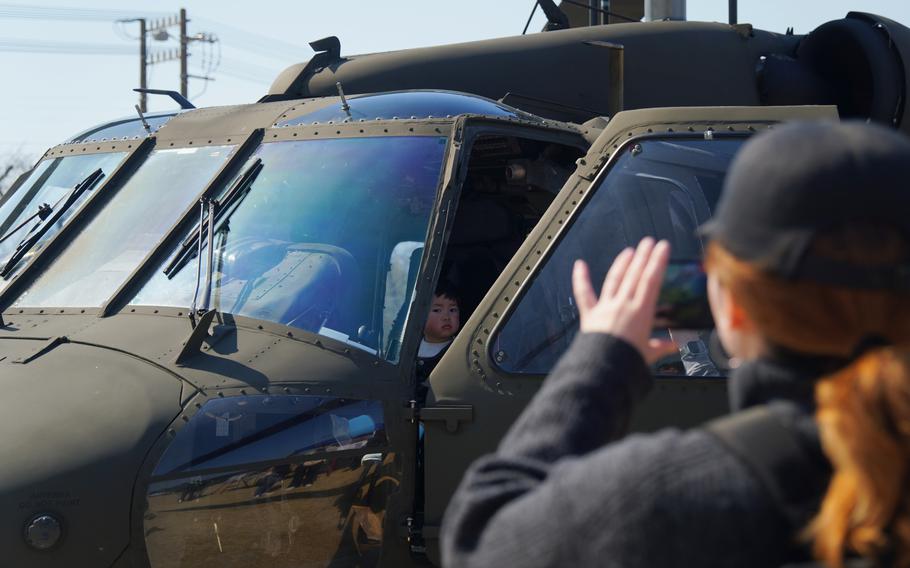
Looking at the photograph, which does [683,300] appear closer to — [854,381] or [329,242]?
[854,381]

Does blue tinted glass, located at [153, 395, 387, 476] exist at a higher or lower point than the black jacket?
lower

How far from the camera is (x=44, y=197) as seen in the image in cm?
517

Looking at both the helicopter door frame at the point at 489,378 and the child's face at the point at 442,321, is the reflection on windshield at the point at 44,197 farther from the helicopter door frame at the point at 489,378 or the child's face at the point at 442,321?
the helicopter door frame at the point at 489,378

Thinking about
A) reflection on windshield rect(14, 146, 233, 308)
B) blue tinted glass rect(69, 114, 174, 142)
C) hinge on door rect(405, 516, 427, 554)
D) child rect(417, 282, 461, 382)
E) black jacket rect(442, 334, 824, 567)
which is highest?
black jacket rect(442, 334, 824, 567)

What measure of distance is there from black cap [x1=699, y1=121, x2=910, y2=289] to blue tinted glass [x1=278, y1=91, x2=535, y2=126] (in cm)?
300

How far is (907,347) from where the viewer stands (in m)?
1.43

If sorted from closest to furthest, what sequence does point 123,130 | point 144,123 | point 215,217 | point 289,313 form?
point 289,313 → point 215,217 → point 144,123 → point 123,130

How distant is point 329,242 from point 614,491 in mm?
2765

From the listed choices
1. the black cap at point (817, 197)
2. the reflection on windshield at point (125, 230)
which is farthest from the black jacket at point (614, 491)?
the reflection on windshield at point (125, 230)

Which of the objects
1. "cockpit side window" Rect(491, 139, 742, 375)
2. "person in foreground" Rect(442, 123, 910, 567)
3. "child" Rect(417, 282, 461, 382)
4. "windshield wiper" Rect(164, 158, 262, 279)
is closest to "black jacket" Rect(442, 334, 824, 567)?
"person in foreground" Rect(442, 123, 910, 567)

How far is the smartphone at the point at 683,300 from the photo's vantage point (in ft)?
6.57

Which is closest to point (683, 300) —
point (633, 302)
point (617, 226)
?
point (633, 302)

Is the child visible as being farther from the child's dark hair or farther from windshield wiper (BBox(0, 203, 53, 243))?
windshield wiper (BBox(0, 203, 53, 243))

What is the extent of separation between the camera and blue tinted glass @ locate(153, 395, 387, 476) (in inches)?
133
